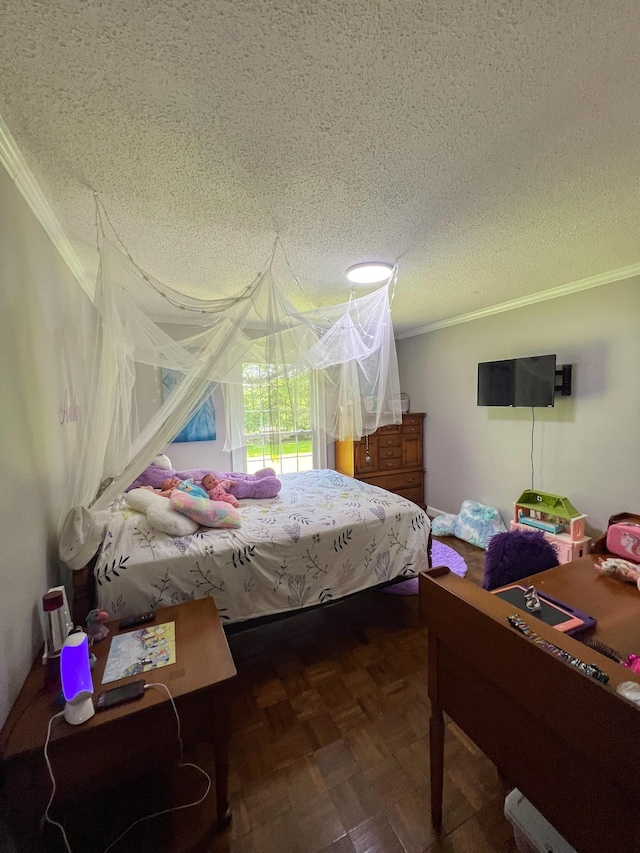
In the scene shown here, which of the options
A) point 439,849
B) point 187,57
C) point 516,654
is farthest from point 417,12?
point 439,849

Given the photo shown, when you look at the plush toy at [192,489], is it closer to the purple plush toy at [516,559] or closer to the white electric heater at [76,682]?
the white electric heater at [76,682]

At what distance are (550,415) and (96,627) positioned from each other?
11.8 ft

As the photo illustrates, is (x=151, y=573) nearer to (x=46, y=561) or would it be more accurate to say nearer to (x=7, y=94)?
(x=46, y=561)

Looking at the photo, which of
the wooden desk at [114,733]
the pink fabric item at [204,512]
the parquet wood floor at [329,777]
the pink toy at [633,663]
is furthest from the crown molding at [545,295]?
the wooden desk at [114,733]

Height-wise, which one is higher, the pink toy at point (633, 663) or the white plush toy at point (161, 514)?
the white plush toy at point (161, 514)

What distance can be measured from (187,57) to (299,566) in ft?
7.10

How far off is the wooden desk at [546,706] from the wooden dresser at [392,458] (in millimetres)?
2794

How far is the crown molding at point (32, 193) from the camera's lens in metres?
1.16

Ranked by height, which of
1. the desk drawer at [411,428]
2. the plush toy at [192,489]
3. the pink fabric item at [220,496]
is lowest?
the pink fabric item at [220,496]

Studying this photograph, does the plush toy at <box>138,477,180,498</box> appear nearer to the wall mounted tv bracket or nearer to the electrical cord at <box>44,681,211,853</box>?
the electrical cord at <box>44,681,211,853</box>

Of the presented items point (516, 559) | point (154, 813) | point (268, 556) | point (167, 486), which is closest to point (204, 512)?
point (268, 556)

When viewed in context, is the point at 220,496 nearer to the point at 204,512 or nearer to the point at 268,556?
the point at 204,512

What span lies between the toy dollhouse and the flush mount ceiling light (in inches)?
93.8

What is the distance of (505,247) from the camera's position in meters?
2.06
